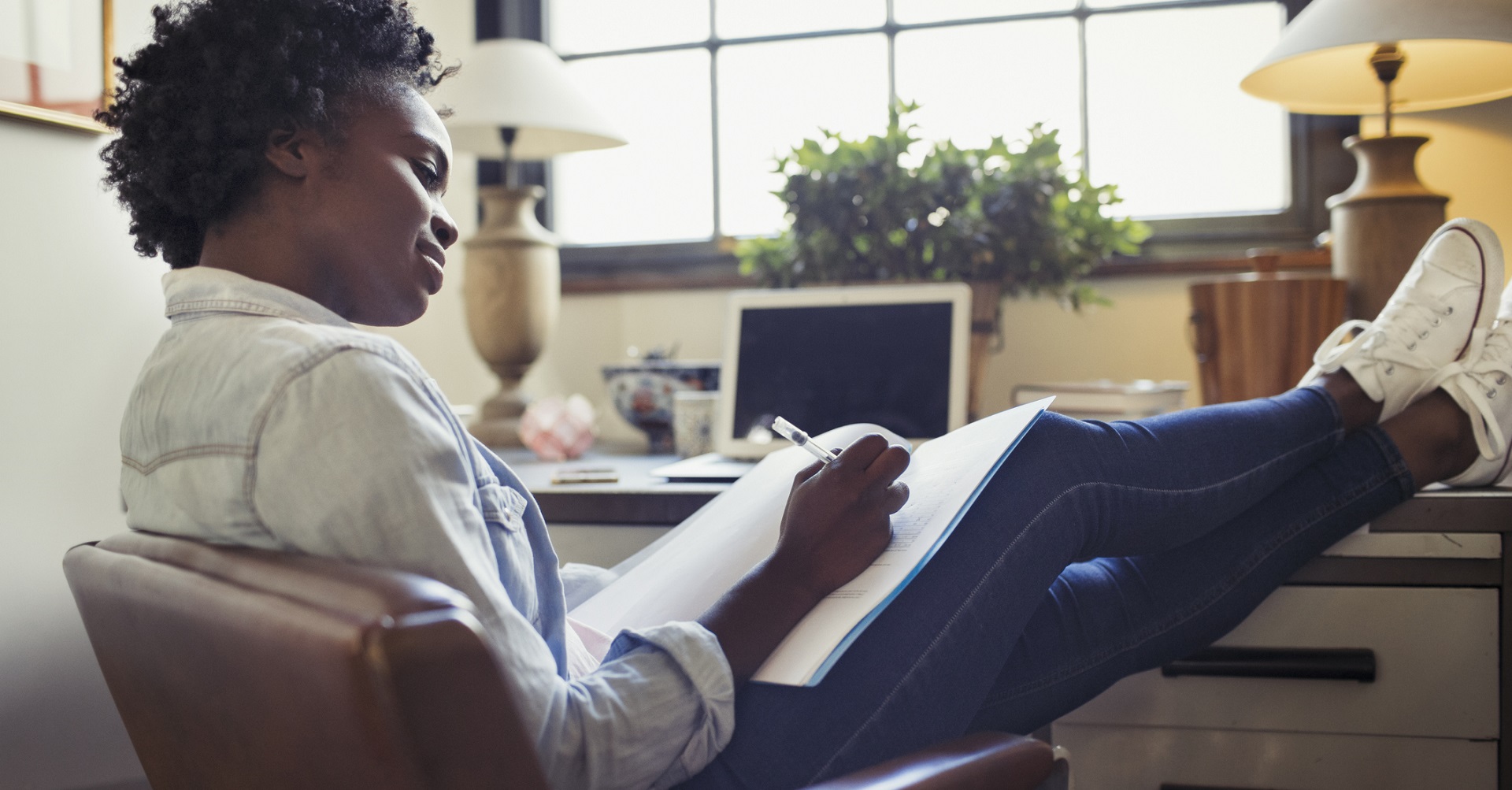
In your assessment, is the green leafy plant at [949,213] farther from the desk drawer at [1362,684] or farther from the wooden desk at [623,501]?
the desk drawer at [1362,684]

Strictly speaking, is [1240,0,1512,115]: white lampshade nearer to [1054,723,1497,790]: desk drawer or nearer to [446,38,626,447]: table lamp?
[1054,723,1497,790]: desk drawer

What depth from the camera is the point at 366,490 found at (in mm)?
545

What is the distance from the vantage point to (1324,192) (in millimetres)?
1708

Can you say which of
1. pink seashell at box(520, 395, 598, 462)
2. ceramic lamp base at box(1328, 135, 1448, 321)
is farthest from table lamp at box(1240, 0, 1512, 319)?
→ pink seashell at box(520, 395, 598, 462)

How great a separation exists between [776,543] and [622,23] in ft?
4.75

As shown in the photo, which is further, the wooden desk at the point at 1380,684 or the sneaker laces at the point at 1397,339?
the sneaker laces at the point at 1397,339

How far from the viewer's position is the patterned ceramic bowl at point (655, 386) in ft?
5.33

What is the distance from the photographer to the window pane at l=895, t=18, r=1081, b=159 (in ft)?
6.00

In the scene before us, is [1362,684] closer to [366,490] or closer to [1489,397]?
[1489,397]

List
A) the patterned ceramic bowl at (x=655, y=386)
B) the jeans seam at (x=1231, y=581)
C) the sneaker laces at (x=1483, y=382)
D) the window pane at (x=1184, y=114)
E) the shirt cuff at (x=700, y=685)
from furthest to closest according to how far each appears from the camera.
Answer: the window pane at (x=1184, y=114), the patterned ceramic bowl at (x=655, y=386), the sneaker laces at (x=1483, y=382), the jeans seam at (x=1231, y=581), the shirt cuff at (x=700, y=685)

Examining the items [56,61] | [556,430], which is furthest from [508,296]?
[56,61]

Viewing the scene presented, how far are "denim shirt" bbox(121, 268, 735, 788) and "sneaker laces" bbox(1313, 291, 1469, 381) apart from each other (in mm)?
807

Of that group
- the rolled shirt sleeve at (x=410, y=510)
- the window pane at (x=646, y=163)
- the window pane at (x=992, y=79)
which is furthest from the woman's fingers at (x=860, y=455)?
the window pane at (x=646, y=163)

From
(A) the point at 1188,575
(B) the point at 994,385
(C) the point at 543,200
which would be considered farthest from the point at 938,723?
(C) the point at 543,200
